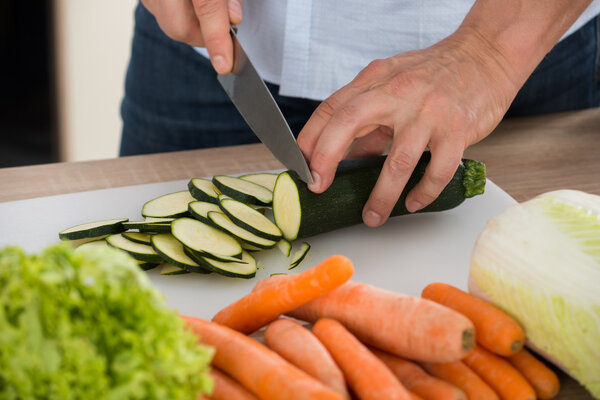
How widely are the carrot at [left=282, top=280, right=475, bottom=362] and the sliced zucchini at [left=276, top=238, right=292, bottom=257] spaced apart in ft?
1.22

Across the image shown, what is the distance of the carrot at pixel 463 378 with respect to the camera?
45.9 inches

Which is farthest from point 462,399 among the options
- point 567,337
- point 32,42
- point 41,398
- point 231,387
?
point 32,42

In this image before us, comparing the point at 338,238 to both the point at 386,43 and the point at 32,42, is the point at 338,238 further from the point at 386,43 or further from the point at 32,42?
the point at 32,42

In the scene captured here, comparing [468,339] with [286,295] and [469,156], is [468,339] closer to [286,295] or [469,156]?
[286,295]

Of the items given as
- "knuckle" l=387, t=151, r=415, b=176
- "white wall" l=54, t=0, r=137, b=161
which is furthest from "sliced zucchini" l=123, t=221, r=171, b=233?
"white wall" l=54, t=0, r=137, b=161

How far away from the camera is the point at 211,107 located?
2.54m

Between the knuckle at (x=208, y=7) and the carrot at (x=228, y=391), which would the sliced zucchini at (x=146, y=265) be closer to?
the carrot at (x=228, y=391)

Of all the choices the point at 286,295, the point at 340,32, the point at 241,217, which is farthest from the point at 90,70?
the point at 286,295

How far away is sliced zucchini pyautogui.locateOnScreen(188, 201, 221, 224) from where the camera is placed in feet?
5.79

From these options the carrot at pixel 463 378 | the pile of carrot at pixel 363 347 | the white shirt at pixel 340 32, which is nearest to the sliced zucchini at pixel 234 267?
the pile of carrot at pixel 363 347

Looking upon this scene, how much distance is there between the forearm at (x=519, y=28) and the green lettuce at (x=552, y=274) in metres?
0.59

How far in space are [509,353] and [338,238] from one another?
0.72 meters

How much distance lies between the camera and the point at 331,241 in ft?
6.07

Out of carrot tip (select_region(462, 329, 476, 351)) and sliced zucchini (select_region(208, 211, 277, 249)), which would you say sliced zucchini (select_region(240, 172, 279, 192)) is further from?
carrot tip (select_region(462, 329, 476, 351))
